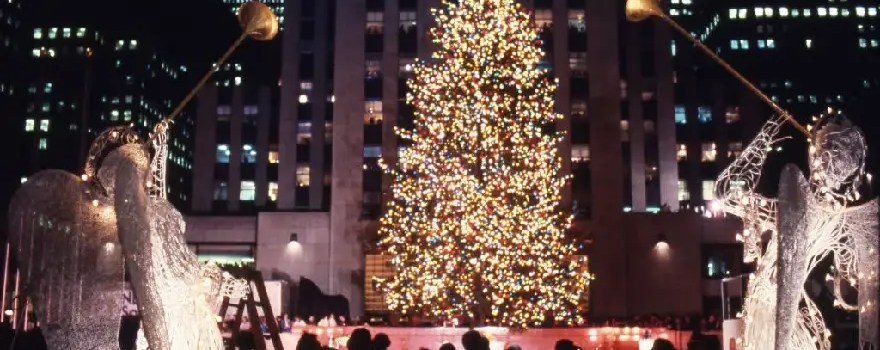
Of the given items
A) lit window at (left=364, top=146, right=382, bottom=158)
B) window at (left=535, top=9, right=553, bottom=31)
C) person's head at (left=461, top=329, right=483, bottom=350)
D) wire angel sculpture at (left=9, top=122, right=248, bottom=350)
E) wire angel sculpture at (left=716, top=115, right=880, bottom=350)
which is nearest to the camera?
wire angel sculpture at (left=9, top=122, right=248, bottom=350)

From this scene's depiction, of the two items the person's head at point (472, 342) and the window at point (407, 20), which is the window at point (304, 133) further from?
the person's head at point (472, 342)

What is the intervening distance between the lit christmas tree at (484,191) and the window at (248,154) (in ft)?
95.9

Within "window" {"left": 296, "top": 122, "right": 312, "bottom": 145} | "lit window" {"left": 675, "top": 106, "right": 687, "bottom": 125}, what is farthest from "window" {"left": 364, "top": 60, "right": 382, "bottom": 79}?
"lit window" {"left": 675, "top": 106, "right": 687, "bottom": 125}

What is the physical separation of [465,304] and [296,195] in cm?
2614

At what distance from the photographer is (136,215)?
8.13 m

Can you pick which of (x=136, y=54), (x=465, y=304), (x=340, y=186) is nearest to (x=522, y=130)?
(x=465, y=304)

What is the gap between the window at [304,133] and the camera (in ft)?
181

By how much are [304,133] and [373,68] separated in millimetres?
15826

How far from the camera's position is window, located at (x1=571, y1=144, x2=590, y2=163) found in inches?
1553

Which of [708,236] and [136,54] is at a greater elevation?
[136,54]

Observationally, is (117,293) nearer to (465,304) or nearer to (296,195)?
(465,304)

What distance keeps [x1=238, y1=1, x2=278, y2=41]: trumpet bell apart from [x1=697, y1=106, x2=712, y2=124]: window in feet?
166

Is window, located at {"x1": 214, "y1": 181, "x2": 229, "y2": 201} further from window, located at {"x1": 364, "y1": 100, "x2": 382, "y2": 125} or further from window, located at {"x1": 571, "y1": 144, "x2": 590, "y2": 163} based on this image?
window, located at {"x1": 571, "y1": 144, "x2": 590, "y2": 163}

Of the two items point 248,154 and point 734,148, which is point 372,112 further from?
point 734,148
